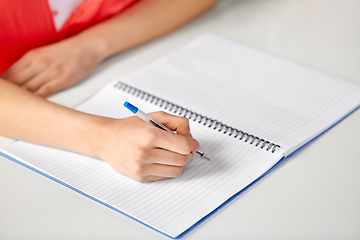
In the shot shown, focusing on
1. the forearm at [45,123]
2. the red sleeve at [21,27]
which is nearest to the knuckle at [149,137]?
the forearm at [45,123]

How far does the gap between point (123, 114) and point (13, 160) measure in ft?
0.71

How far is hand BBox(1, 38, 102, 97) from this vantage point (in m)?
0.96

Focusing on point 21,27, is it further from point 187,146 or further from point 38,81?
point 187,146

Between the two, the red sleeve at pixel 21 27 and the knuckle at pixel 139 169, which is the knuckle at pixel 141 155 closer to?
the knuckle at pixel 139 169

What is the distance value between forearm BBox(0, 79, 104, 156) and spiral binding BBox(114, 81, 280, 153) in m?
0.15

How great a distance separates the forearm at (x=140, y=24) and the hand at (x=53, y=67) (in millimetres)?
39

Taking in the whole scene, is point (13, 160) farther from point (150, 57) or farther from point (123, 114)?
point (150, 57)

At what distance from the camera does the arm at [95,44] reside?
971mm

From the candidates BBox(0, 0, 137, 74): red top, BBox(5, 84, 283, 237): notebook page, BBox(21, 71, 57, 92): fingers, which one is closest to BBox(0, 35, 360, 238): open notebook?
BBox(5, 84, 283, 237): notebook page

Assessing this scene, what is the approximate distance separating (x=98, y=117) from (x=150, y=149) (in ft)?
0.46

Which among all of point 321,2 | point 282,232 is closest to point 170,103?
point 282,232

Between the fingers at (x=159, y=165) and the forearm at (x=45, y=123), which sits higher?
the forearm at (x=45, y=123)

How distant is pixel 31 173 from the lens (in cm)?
77

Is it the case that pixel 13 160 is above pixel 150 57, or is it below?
below
